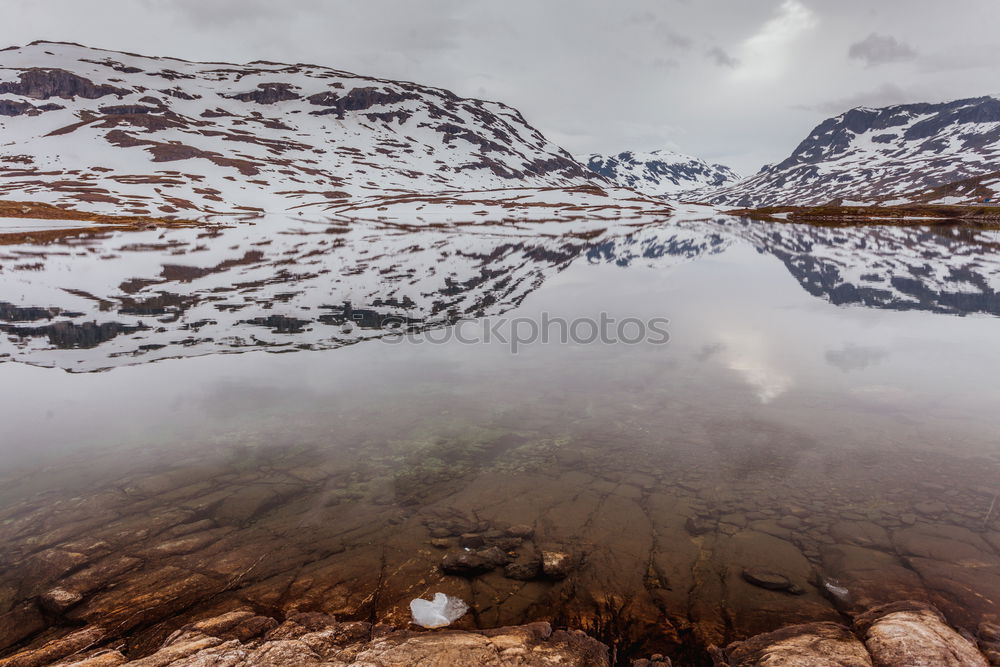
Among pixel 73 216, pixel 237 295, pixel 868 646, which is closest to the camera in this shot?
pixel 868 646

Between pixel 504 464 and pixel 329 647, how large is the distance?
4.95 m

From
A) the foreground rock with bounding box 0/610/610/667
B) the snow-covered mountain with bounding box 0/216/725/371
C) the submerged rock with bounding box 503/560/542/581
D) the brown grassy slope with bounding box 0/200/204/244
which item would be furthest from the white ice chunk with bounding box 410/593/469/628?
the brown grassy slope with bounding box 0/200/204/244

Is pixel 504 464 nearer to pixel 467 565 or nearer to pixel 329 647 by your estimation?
pixel 467 565

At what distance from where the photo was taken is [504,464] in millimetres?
9992

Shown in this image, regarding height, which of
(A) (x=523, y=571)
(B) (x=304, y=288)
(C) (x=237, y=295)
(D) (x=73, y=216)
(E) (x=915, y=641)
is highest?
(D) (x=73, y=216)

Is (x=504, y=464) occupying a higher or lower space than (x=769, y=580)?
higher

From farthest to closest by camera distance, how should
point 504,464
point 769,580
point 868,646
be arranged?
1. point 504,464
2. point 769,580
3. point 868,646

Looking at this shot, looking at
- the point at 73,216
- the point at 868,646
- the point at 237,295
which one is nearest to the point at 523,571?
the point at 868,646

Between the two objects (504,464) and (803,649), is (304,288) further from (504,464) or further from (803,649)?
(803,649)

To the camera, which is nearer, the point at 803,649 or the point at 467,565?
the point at 803,649

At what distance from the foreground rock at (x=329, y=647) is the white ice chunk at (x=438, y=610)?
0.37m

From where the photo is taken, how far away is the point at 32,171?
517 feet

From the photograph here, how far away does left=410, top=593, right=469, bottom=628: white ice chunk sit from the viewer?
6145 millimetres

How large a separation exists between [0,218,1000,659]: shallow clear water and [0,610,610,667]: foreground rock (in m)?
0.40
